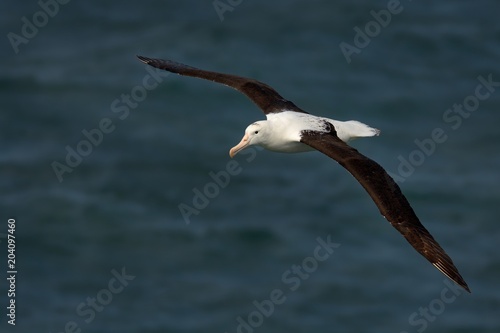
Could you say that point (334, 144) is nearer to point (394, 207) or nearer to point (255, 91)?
point (394, 207)

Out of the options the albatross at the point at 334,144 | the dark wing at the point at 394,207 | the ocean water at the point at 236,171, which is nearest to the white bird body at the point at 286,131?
the albatross at the point at 334,144

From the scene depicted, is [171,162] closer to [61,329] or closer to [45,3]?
[61,329]

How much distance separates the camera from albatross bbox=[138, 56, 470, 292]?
574 inches

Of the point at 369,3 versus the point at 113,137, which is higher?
the point at 369,3

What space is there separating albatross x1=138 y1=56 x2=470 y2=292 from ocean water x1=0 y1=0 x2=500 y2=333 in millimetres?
9554

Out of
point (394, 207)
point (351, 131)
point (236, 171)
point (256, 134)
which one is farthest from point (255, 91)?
point (236, 171)

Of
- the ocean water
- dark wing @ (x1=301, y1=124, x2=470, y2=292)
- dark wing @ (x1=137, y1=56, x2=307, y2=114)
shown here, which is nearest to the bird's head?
dark wing @ (x1=137, y1=56, x2=307, y2=114)

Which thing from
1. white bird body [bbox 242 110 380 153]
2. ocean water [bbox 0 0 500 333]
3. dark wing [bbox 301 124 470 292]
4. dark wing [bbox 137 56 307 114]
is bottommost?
ocean water [bbox 0 0 500 333]

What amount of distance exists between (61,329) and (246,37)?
12067 millimetres

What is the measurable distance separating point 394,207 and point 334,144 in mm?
1547

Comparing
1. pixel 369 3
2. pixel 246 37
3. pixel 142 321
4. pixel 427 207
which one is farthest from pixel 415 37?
pixel 142 321

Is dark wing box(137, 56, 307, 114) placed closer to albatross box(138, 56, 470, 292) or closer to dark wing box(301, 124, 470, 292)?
albatross box(138, 56, 470, 292)

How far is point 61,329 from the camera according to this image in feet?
86.6

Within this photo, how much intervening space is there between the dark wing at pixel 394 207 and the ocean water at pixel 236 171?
38.2 feet
